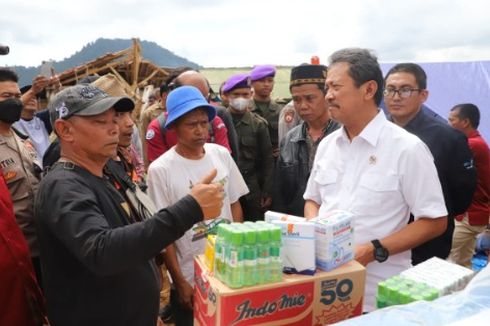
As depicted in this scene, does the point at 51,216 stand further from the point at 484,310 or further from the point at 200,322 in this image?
the point at 484,310

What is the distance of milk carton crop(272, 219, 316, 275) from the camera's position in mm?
1387

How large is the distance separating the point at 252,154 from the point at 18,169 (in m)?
2.49

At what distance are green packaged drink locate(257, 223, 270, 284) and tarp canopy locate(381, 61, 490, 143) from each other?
21.0ft

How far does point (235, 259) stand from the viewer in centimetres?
126

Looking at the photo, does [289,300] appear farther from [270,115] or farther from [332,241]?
[270,115]

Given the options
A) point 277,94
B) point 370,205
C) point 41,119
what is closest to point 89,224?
point 370,205

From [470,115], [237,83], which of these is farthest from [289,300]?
[470,115]

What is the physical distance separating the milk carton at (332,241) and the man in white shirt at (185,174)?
1.14m

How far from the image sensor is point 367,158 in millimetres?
1969

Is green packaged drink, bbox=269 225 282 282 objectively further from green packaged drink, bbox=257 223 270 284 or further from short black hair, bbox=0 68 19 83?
short black hair, bbox=0 68 19 83

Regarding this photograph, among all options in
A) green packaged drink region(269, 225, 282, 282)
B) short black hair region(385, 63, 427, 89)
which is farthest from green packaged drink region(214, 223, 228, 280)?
short black hair region(385, 63, 427, 89)

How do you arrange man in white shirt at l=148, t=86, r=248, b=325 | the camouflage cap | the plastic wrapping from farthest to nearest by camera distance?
1. man in white shirt at l=148, t=86, r=248, b=325
2. the camouflage cap
3. the plastic wrapping

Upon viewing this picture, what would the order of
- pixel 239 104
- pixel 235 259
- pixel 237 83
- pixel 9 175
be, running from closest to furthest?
pixel 235 259 → pixel 9 175 → pixel 239 104 → pixel 237 83

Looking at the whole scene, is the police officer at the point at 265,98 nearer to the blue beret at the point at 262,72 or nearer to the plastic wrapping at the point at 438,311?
the blue beret at the point at 262,72
